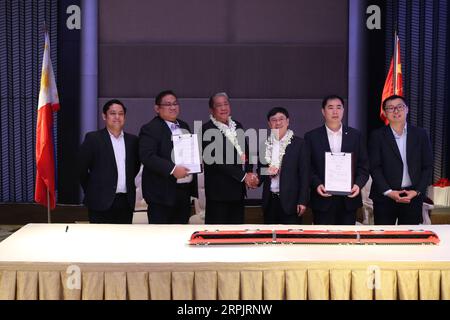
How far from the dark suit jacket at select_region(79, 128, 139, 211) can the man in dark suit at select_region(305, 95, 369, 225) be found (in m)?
1.01

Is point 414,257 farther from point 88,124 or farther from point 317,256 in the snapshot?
point 88,124

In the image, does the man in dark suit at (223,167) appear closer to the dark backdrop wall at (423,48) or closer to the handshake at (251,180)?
the handshake at (251,180)

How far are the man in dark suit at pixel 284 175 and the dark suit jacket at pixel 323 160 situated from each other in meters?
0.05

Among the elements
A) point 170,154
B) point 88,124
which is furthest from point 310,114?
Answer: point 170,154

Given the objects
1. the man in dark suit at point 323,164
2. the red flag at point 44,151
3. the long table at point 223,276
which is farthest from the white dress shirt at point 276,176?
the red flag at point 44,151

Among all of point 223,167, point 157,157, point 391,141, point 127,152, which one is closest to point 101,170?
point 127,152

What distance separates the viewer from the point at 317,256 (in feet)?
7.98

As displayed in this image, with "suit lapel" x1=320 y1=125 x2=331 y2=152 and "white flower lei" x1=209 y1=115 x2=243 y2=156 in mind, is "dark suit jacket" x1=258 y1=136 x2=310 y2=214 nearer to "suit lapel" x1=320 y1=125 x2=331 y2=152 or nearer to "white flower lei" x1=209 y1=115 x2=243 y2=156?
"suit lapel" x1=320 y1=125 x2=331 y2=152

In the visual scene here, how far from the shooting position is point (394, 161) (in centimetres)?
362

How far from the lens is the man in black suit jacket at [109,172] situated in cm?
354

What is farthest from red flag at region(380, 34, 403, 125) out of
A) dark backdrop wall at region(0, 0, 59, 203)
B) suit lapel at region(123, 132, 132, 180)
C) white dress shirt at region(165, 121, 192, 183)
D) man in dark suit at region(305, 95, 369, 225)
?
dark backdrop wall at region(0, 0, 59, 203)

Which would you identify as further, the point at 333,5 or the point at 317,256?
the point at 333,5

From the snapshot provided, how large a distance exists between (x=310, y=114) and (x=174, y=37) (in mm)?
1410

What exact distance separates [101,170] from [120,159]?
0.40ft
